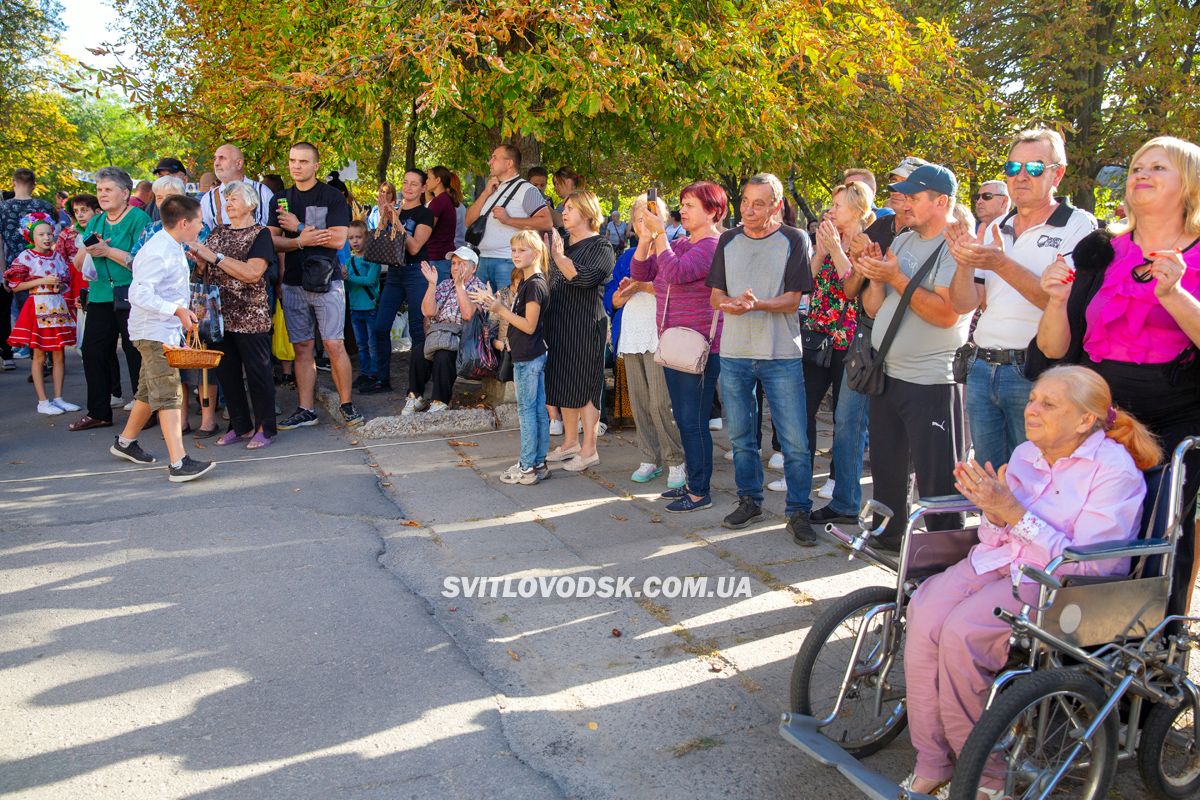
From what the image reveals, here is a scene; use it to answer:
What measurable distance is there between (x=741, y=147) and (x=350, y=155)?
3.50 metres

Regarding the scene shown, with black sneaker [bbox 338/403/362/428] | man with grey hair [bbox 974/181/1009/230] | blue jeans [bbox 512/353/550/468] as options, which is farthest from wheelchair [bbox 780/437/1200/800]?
black sneaker [bbox 338/403/362/428]

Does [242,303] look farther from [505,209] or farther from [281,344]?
[505,209]

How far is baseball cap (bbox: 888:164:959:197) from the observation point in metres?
4.63

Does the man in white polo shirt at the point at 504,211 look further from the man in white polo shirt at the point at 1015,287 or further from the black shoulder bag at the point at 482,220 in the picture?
the man in white polo shirt at the point at 1015,287

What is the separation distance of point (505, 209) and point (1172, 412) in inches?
236

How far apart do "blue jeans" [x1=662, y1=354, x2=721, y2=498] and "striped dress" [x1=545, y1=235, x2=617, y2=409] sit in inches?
35.5

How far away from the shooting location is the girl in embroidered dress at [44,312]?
30.1 ft

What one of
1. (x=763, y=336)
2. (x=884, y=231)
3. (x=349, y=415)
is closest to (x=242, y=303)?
(x=349, y=415)

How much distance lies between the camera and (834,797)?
10.7 feet

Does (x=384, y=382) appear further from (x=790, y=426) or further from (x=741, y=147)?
(x=790, y=426)

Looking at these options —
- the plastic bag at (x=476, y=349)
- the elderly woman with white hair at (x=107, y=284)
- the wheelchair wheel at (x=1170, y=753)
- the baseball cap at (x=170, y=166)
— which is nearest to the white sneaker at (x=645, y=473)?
the plastic bag at (x=476, y=349)

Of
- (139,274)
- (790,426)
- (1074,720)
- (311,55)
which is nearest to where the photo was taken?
(1074,720)

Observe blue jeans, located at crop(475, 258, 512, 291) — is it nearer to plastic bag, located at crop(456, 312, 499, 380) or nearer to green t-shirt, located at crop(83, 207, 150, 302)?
plastic bag, located at crop(456, 312, 499, 380)

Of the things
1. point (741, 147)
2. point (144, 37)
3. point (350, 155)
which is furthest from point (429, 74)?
point (144, 37)
